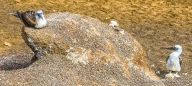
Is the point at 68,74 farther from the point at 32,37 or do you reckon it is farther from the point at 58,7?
the point at 58,7

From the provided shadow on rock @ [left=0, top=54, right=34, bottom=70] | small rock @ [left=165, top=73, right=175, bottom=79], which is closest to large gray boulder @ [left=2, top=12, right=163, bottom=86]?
shadow on rock @ [left=0, top=54, right=34, bottom=70]

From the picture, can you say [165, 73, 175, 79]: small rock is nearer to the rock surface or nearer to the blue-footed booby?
the rock surface

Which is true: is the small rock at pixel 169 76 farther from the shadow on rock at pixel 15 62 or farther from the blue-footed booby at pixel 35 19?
the blue-footed booby at pixel 35 19

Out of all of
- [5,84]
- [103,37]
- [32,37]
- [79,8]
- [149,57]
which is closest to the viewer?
[5,84]

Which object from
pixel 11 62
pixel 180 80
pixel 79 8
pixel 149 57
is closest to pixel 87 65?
pixel 11 62

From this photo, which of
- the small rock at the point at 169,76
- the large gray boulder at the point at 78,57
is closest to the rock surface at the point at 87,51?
the large gray boulder at the point at 78,57

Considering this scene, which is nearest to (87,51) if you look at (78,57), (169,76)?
(78,57)

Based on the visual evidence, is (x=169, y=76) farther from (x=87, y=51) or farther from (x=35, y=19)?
(x=35, y=19)
